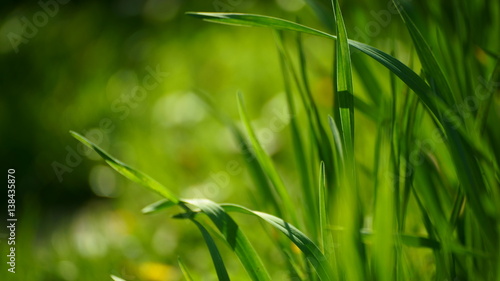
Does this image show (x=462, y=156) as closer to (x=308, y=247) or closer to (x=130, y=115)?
(x=308, y=247)

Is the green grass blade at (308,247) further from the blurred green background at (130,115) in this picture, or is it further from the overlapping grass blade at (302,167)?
the blurred green background at (130,115)

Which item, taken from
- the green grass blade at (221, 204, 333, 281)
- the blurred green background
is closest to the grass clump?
the green grass blade at (221, 204, 333, 281)

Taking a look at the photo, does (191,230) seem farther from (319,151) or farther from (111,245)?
(319,151)

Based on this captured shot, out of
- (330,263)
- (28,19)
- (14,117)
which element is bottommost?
(330,263)

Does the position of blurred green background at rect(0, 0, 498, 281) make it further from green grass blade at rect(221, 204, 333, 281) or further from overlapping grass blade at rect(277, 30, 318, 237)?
green grass blade at rect(221, 204, 333, 281)

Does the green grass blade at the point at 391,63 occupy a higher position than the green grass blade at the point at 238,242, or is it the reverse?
the green grass blade at the point at 391,63

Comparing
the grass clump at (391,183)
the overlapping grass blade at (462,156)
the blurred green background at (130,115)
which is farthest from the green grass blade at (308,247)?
the blurred green background at (130,115)

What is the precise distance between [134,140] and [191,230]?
62 centimetres

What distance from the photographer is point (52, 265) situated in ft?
4.32

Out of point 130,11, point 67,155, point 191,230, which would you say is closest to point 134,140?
point 67,155

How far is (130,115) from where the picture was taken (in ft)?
7.41

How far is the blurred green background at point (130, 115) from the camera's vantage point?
135 centimetres

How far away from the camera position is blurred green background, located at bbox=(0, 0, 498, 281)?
1349 mm

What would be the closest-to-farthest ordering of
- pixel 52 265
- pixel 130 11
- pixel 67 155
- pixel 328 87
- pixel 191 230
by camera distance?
pixel 52 265 < pixel 191 230 < pixel 328 87 < pixel 67 155 < pixel 130 11
